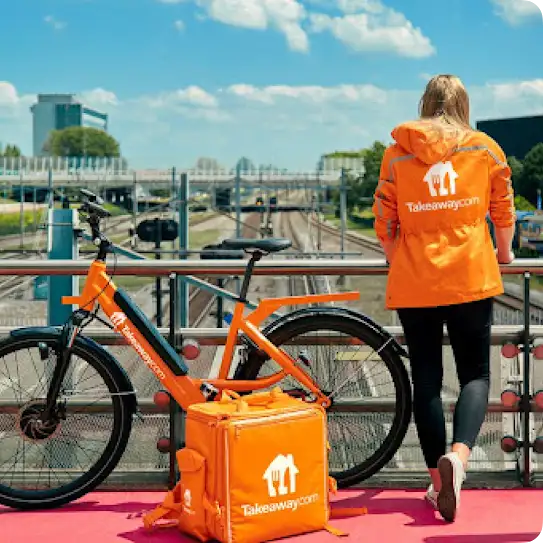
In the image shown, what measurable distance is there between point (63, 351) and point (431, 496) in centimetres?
153

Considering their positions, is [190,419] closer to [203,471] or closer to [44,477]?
[203,471]

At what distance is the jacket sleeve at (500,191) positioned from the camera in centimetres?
370

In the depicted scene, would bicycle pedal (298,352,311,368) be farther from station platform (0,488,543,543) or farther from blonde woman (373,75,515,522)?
station platform (0,488,543,543)

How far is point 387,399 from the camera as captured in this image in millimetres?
4156

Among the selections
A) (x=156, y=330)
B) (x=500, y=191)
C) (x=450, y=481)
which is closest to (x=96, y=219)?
(x=156, y=330)

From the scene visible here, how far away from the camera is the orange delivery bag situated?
3387mm

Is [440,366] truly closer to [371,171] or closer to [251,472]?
[251,472]

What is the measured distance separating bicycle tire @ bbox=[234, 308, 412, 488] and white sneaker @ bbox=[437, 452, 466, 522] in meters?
0.52

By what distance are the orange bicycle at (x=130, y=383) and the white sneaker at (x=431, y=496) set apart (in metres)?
0.26

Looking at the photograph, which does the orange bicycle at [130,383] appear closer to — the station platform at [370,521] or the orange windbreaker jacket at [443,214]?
the station platform at [370,521]

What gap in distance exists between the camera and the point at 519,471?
430 centimetres

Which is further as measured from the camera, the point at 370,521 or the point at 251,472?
the point at 370,521

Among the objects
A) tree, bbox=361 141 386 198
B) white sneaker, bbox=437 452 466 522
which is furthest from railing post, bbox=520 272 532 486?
tree, bbox=361 141 386 198

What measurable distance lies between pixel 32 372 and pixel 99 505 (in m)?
0.59
